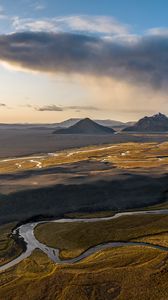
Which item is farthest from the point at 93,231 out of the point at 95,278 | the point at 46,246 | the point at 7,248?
the point at 95,278

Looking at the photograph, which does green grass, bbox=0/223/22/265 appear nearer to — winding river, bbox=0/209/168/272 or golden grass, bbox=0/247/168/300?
winding river, bbox=0/209/168/272

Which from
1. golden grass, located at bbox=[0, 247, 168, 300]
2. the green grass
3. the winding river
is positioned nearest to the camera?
golden grass, located at bbox=[0, 247, 168, 300]

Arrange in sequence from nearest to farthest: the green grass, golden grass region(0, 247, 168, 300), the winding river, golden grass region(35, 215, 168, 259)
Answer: golden grass region(0, 247, 168, 300) → the winding river → the green grass → golden grass region(35, 215, 168, 259)

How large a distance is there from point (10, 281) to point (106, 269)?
16.8 metres

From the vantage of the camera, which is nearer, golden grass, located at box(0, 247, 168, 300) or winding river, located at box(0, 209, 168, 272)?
golden grass, located at box(0, 247, 168, 300)

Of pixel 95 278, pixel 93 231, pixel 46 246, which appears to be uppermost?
pixel 93 231

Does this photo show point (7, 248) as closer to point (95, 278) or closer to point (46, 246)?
point (46, 246)

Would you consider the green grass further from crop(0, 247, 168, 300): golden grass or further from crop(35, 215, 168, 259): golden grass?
crop(35, 215, 168, 259): golden grass

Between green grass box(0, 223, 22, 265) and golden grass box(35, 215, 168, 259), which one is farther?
golden grass box(35, 215, 168, 259)

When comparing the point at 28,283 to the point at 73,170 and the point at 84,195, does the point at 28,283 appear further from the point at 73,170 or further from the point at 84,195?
the point at 73,170

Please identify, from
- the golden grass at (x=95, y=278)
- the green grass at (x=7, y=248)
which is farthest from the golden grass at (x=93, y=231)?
the golden grass at (x=95, y=278)

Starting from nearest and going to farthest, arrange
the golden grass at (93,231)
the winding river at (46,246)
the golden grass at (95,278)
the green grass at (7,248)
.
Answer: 1. the golden grass at (95,278)
2. the winding river at (46,246)
3. the green grass at (7,248)
4. the golden grass at (93,231)

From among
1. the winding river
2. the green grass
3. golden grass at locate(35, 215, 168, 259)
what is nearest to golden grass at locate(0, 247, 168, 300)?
the winding river

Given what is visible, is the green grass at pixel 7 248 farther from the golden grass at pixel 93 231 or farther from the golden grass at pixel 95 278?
the golden grass at pixel 93 231
